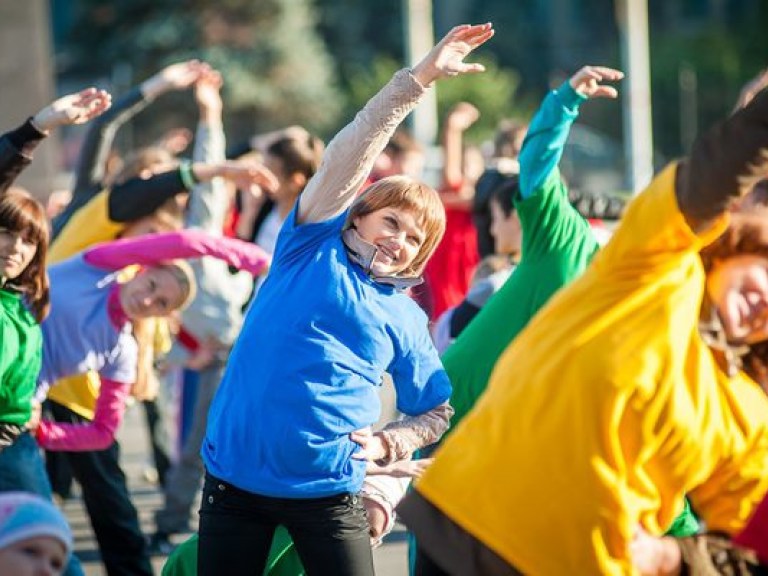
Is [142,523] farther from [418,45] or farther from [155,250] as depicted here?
→ [418,45]

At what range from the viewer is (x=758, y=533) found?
140 inches

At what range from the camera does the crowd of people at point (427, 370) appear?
3436 millimetres

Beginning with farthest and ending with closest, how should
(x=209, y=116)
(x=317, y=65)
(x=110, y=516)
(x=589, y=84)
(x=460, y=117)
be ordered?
(x=317, y=65)
(x=460, y=117)
(x=209, y=116)
(x=110, y=516)
(x=589, y=84)

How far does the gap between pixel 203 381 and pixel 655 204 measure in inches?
211

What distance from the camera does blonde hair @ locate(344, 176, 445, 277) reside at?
446 cm

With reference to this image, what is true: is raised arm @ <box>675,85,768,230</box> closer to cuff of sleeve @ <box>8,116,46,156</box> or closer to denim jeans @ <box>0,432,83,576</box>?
cuff of sleeve @ <box>8,116,46,156</box>

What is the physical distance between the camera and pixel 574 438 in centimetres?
345

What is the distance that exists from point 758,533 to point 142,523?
221 inches

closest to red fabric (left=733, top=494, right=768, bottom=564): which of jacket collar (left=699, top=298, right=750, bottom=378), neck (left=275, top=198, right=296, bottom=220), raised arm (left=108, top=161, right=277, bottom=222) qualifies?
jacket collar (left=699, top=298, right=750, bottom=378)

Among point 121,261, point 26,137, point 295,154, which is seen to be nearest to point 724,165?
point 26,137

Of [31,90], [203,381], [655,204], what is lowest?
[31,90]

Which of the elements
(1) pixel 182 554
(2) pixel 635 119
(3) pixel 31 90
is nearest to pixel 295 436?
(1) pixel 182 554

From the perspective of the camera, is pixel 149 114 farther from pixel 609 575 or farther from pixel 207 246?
pixel 609 575

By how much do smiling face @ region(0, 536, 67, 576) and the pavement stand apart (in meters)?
3.94
